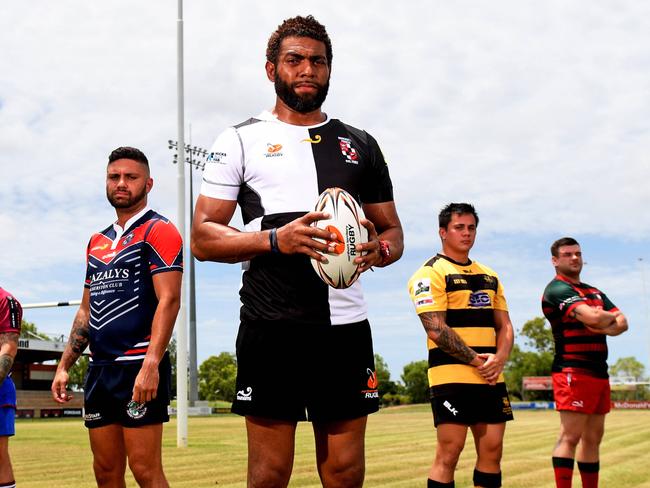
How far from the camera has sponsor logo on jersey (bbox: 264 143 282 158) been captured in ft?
12.3

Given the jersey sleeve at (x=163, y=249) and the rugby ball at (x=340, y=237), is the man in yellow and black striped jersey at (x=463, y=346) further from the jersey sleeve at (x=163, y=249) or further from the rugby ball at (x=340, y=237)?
the rugby ball at (x=340, y=237)

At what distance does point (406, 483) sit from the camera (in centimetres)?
1050

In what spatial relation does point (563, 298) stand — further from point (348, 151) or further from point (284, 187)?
point (284, 187)

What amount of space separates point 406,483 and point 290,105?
789 cm

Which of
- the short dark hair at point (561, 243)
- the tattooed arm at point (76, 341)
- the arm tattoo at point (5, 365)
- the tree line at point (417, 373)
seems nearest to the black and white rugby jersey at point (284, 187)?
the tattooed arm at point (76, 341)

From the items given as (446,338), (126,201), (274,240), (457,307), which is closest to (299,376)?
(274,240)

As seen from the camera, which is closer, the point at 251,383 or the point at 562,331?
the point at 251,383

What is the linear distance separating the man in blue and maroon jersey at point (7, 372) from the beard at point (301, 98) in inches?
141

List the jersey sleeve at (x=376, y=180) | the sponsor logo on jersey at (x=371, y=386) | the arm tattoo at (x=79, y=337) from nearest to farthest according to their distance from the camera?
the sponsor logo on jersey at (x=371, y=386) → the jersey sleeve at (x=376, y=180) → the arm tattoo at (x=79, y=337)

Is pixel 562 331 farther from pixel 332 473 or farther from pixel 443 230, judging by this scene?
pixel 332 473

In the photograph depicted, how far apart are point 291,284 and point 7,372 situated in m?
3.44

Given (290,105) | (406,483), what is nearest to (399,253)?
(290,105)

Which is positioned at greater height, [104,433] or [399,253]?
[399,253]

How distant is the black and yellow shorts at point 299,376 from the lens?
11.8ft
